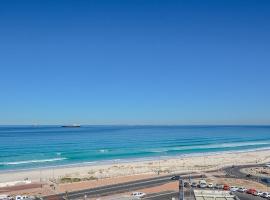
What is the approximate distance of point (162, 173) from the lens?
71.2 m

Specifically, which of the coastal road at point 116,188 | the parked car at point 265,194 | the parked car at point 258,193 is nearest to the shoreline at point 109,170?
the coastal road at point 116,188

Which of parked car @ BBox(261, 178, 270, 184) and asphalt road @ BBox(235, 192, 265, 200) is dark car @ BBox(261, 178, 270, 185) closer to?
parked car @ BBox(261, 178, 270, 184)

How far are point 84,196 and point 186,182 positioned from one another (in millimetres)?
18455

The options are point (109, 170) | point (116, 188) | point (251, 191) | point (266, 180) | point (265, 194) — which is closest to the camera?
point (265, 194)

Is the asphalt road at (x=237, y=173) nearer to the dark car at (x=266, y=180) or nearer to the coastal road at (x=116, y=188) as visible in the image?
the dark car at (x=266, y=180)

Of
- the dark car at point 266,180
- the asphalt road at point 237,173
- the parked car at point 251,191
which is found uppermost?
the parked car at point 251,191

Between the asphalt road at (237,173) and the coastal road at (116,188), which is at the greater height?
the coastal road at (116,188)

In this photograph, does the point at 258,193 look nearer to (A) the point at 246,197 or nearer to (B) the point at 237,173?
(A) the point at 246,197

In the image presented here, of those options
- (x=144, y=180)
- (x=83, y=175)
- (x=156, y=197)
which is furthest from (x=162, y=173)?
(x=156, y=197)

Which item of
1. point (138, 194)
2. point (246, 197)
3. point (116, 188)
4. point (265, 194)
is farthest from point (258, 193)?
point (116, 188)

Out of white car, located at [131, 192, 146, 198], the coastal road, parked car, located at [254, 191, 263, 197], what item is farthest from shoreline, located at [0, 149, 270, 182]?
parked car, located at [254, 191, 263, 197]

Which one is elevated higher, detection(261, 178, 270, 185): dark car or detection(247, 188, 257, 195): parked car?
detection(247, 188, 257, 195): parked car

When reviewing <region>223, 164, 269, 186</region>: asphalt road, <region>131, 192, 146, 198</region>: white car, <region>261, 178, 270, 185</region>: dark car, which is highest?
<region>131, 192, 146, 198</region>: white car

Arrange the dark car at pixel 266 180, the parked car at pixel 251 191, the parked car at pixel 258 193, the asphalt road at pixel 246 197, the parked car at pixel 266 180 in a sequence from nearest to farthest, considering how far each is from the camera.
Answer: the asphalt road at pixel 246 197 < the parked car at pixel 258 193 < the parked car at pixel 251 191 < the dark car at pixel 266 180 < the parked car at pixel 266 180
